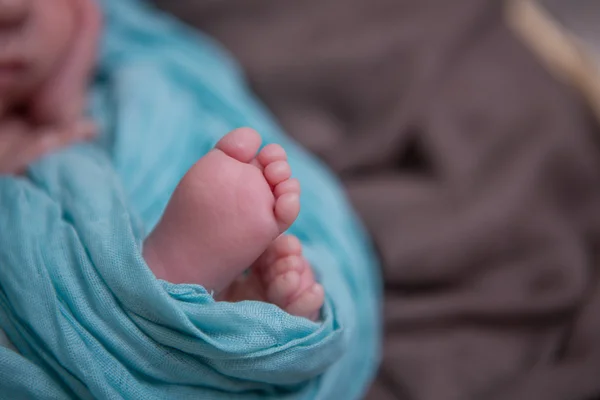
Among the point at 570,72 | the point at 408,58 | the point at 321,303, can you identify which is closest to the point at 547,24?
the point at 570,72

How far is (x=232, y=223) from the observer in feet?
1.57

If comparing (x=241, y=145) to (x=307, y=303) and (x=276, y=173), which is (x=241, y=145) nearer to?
(x=276, y=173)

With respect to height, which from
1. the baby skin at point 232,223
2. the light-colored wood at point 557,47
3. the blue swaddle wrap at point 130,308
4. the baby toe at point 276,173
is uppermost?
the light-colored wood at point 557,47

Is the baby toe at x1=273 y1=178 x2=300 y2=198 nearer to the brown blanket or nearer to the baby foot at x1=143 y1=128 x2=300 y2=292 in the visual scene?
the baby foot at x1=143 y1=128 x2=300 y2=292

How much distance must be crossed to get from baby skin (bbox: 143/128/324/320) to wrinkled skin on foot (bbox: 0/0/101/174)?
25 cm

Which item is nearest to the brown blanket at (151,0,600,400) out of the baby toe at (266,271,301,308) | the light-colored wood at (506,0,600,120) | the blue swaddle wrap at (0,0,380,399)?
the light-colored wood at (506,0,600,120)

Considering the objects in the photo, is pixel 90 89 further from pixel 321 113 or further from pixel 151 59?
pixel 321 113

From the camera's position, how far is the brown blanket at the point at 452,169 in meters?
0.75

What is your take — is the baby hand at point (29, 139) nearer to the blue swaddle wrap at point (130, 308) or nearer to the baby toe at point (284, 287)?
the blue swaddle wrap at point (130, 308)

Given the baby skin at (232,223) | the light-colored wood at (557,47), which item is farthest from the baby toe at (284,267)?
the light-colored wood at (557,47)

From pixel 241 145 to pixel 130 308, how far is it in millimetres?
161

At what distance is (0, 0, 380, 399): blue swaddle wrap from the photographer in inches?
18.8

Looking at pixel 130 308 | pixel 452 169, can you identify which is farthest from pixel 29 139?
pixel 452 169

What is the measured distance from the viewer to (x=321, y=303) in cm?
53
